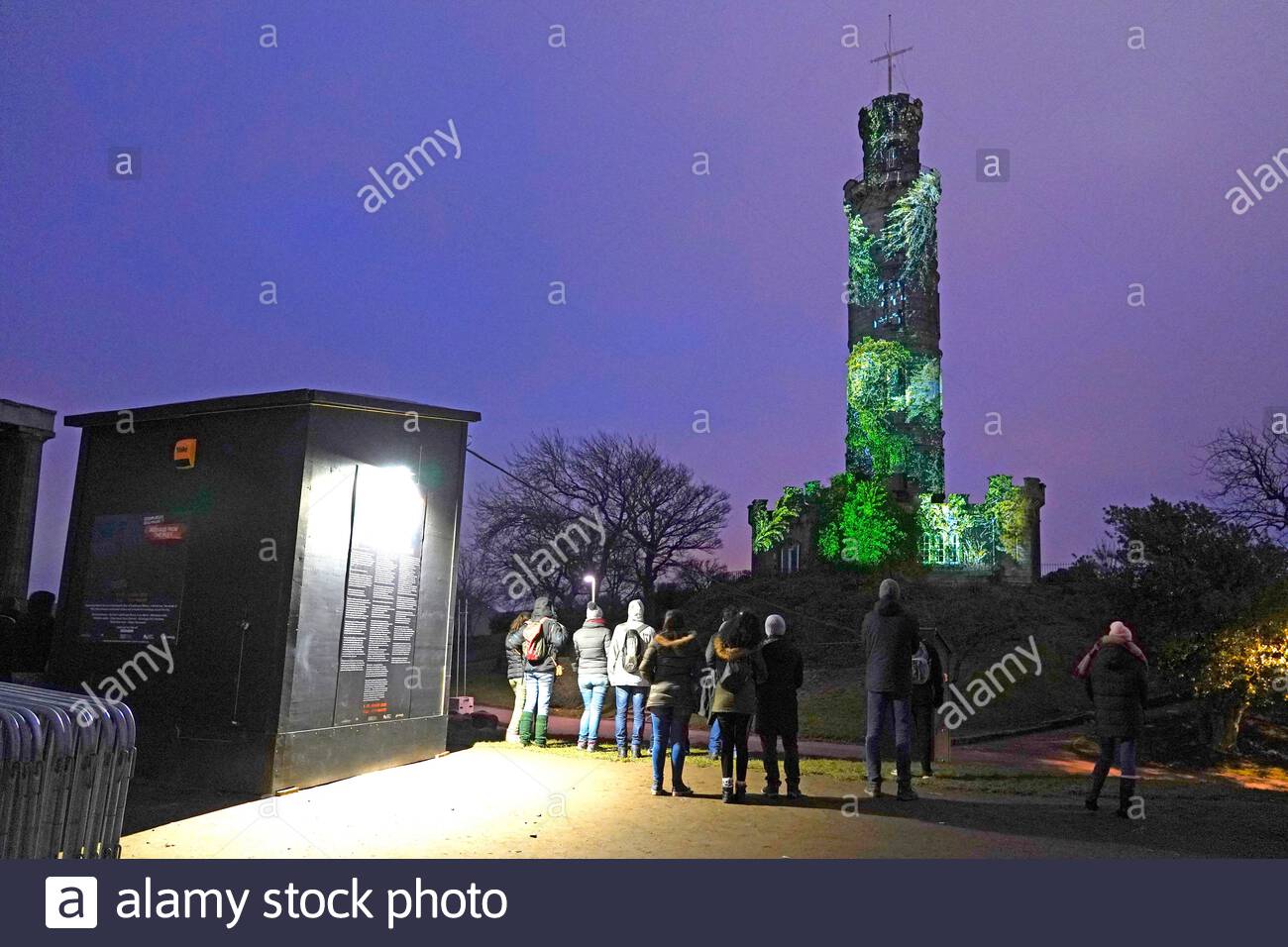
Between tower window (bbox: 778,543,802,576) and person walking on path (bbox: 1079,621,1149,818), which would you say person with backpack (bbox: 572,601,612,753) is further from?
tower window (bbox: 778,543,802,576)

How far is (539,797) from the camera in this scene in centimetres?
827

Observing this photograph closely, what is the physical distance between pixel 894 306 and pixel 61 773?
180 feet

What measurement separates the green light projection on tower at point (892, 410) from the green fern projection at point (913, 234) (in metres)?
4.81

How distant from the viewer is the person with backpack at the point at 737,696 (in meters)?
8.25

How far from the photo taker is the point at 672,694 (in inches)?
340

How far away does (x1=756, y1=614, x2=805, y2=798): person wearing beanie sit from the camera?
8.46 metres

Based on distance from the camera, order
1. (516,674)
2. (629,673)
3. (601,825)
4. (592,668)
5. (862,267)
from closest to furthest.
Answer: (601,825) < (629,673) < (592,668) < (516,674) < (862,267)

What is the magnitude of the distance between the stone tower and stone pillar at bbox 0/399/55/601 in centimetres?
4179

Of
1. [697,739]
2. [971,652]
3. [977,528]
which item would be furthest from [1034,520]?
[697,739]

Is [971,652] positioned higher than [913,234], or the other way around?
[913,234]

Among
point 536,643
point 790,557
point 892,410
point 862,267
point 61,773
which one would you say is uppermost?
point 862,267

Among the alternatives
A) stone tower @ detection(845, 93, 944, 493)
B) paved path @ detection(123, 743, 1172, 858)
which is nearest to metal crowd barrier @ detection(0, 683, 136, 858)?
paved path @ detection(123, 743, 1172, 858)

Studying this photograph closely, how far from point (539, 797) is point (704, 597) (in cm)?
2559

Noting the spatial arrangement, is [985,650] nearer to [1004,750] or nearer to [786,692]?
[1004,750]
